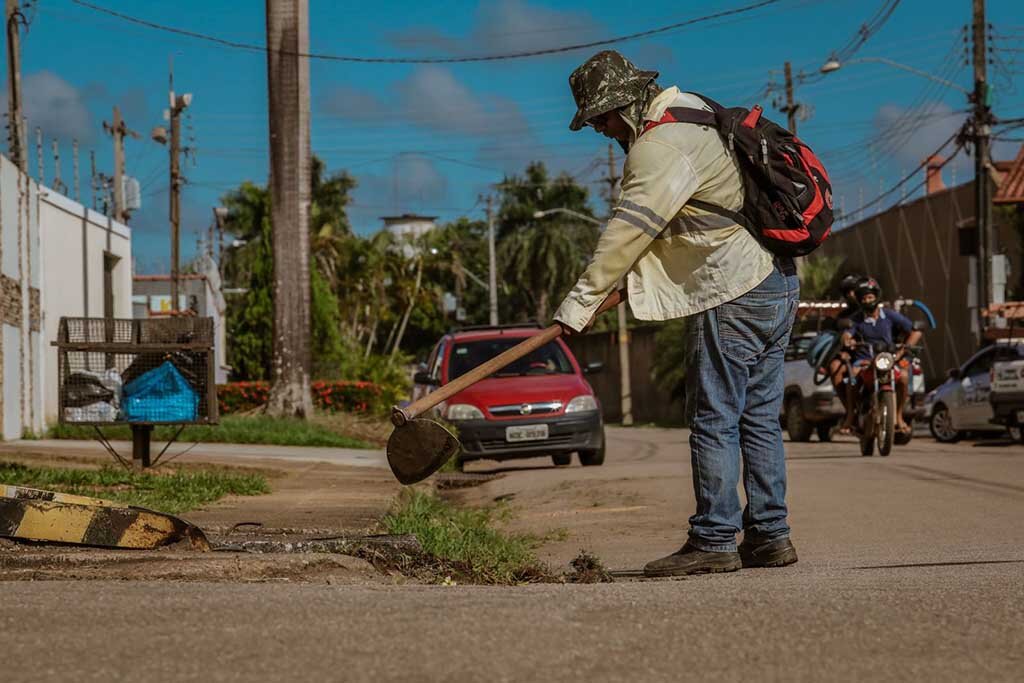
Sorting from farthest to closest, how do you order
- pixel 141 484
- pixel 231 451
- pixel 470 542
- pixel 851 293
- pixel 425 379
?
pixel 851 293, pixel 425 379, pixel 231 451, pixel 141 484, pixel 470 542

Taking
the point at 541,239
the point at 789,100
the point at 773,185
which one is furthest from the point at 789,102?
the point at 773,185

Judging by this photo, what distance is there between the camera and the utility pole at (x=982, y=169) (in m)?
29.8

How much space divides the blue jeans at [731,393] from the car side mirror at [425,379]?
32.2ft

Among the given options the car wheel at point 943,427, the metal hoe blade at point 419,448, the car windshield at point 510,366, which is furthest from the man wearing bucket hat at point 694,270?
the car wheel at point 943,427

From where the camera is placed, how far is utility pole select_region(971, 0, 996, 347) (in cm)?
2975

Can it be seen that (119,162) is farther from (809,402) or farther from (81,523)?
(81,523)

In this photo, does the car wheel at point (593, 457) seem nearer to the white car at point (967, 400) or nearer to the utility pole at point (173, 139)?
the white car at point (967, 400)

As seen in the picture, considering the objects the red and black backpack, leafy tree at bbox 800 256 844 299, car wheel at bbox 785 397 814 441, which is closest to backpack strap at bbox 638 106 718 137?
the red and black backpack

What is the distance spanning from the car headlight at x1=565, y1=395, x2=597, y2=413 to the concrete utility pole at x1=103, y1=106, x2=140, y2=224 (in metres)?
33.2

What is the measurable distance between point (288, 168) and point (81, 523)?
51.0 feet

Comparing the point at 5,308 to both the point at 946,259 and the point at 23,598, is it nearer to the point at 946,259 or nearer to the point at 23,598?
the point at 23,598

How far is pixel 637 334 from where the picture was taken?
52594mm

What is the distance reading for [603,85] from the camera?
234 inches

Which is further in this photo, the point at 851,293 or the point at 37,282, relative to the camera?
the point at 37,282
